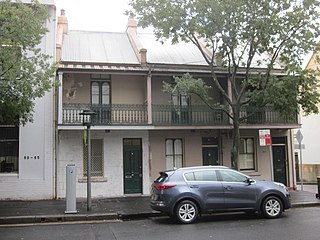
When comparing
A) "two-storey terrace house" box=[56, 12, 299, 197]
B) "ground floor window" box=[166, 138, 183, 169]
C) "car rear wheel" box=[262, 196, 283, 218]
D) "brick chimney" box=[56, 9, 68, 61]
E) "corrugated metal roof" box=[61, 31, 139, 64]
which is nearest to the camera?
"car rear wheel" box=[262, 196, 283, 218]

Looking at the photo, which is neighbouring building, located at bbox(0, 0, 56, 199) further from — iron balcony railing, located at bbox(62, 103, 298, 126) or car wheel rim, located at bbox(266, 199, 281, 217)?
car wheel rim, located at bbox(266, 199, 281, 217)

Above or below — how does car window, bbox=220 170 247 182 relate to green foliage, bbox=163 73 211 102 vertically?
below

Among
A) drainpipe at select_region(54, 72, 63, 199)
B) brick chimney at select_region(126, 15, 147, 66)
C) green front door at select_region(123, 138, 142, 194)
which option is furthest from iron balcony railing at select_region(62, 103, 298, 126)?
brick chimney at select_region(126, 15, 147, 66)

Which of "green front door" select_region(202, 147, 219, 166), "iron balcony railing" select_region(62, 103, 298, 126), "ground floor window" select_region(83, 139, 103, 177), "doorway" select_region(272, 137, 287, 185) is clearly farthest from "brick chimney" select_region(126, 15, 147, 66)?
"doorway" select_region(272, 137, 287, 185)

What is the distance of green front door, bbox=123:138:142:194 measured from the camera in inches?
714

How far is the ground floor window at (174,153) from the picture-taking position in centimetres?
1894

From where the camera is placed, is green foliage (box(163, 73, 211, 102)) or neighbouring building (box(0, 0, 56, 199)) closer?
green foliage (box(163, 73, 211, 102))

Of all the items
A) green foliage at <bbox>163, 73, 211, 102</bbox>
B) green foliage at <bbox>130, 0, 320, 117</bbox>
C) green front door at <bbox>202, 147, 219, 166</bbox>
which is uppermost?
green foliage at <bbox>130, 0, 320, 117</bbox>

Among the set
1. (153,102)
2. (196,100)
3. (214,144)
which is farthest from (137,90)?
(214,144)

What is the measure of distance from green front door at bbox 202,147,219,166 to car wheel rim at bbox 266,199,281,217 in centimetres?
781

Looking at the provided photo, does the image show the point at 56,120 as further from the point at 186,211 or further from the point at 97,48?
the point at 186,211

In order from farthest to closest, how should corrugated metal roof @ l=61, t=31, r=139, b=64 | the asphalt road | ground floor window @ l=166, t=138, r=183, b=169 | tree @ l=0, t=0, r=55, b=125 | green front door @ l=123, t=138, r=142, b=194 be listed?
ground floor window @ l=166, t=138, r=183, b=169
corrugated metal roof @ l=61, t=31, r=139, b=64
green front door @ l=123, t=138, r=142, b=194
tree @ l=0, t=0, r=55, b=125
the asphalt road

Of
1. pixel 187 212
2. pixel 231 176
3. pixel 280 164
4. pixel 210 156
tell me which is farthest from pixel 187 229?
pixel 280 164

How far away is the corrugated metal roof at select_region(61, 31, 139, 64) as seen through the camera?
18516 mm
